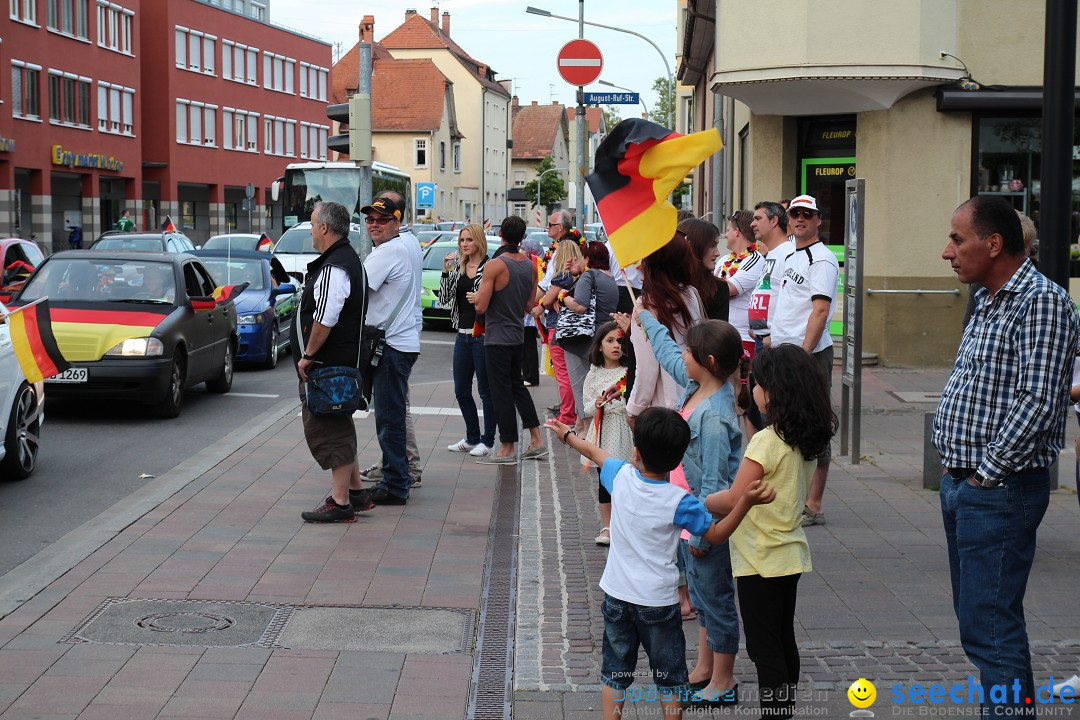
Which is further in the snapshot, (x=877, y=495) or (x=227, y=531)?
(x=877, y=495)

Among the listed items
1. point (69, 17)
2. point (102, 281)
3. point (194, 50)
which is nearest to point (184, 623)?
point (102, 281)

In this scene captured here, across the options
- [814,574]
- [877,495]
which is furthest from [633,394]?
[877,495]

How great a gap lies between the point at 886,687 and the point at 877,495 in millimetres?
3835

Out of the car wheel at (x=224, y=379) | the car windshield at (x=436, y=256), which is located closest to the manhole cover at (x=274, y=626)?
the car wheel at (x=224, y=379)

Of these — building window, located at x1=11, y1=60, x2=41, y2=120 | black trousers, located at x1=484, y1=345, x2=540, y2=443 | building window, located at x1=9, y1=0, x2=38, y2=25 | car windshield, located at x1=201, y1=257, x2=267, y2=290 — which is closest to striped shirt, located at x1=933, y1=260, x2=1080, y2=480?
black trousers, located at x1=484, y1=345, x2=540, y2=443

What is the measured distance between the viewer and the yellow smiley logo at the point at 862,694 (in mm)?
4684

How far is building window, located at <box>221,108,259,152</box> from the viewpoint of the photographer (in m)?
67.2

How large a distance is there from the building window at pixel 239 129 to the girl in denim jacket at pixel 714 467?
65.5 meters

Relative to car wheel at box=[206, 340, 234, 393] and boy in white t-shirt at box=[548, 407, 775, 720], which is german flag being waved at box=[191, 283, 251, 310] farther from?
boy in white t-shirt at box=[548, 407, 775, 720]

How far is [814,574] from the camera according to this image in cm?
650

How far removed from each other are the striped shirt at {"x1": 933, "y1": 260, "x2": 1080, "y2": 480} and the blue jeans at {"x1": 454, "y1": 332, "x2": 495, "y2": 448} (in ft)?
21.1

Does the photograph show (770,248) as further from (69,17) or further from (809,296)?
(69,17)

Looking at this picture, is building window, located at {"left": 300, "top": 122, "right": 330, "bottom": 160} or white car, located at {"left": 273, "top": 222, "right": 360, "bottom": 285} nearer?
white car, located at {"left": 273, "top": 222, "right": 360, "bottom": 285}

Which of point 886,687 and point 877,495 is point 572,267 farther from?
point 886,687
